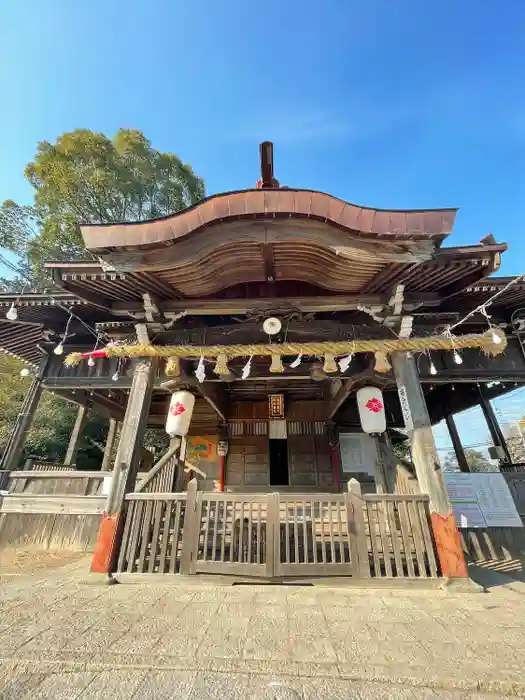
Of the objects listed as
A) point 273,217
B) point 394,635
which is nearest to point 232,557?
point 394,635

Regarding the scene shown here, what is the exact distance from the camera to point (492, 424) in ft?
29.6

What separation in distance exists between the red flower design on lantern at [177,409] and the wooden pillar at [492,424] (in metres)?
8.23

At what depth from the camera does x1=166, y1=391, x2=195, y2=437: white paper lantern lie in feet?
20.0

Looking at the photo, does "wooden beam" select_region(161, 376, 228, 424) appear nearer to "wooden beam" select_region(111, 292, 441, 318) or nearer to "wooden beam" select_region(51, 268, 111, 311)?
"wooden beam" select_region(111, 292, 441, 318)

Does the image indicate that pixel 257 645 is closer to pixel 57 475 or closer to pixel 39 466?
pixel 57 475

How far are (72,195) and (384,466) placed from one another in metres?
20.1

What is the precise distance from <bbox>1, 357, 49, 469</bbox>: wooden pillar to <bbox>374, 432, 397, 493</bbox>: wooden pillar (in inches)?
342

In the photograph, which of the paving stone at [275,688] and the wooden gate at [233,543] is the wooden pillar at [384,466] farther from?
the paving stone at [275,688]

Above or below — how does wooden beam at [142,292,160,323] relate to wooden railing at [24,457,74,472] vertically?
above

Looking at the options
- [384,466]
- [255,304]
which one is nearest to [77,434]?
[255,304]

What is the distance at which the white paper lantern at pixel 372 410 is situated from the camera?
601 cm

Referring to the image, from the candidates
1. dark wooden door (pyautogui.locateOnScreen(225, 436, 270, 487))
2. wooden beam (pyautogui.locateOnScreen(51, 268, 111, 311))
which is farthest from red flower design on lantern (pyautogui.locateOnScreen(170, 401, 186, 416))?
dark wooden door (pyautogui.locateOnScreen(225, 436, 270, 487))

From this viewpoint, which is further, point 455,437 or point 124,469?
point 455,437

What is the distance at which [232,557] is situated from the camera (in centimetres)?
459
